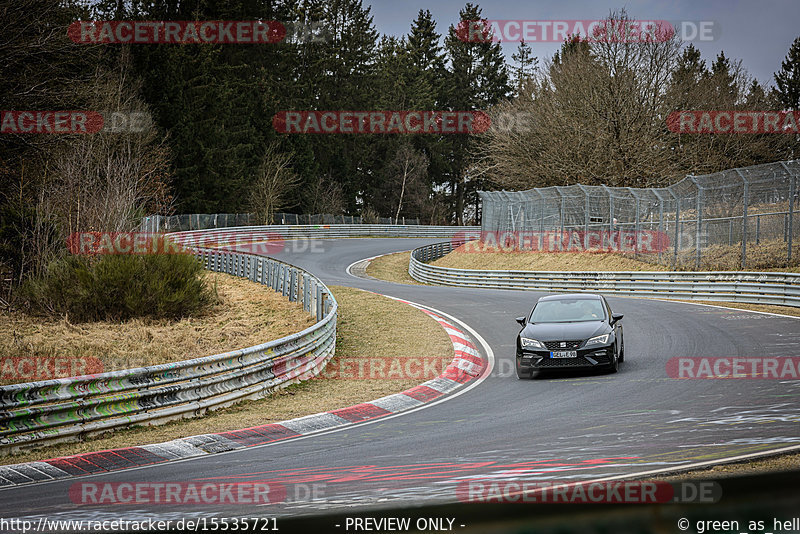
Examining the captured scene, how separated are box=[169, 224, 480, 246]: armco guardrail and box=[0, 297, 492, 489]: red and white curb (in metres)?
37.3

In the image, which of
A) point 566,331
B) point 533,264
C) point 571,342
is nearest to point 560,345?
point 571,342

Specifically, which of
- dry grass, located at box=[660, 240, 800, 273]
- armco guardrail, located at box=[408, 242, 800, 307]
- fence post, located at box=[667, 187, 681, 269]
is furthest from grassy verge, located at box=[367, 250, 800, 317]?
dry grass, located at box=[660, 240, 800, 273]

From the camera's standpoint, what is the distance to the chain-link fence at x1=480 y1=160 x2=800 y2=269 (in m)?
24.8

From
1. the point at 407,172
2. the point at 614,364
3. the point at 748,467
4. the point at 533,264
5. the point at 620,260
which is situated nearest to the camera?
the point at 748,467

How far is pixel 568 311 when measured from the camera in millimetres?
15547

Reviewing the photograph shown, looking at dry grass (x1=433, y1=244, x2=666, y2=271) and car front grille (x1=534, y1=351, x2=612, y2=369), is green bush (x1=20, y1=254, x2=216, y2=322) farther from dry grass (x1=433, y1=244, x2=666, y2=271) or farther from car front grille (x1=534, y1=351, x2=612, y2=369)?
dry grass (x1=433, y1=244, x2=666, y2=271)

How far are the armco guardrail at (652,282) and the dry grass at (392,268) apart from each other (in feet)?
8.28

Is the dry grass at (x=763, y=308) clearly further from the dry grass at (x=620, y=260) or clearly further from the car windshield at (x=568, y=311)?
the car windshield at (x=568, y=311)

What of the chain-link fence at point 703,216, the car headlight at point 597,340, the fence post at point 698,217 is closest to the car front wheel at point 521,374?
the car headlight at point 597,340

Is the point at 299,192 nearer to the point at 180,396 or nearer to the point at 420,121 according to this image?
the point at 420,121

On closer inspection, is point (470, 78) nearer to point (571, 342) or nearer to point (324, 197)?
point (324, 197)

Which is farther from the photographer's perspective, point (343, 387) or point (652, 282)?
point (652, 282)

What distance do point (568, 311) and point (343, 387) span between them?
4774 mm

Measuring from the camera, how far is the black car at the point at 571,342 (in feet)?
46.4
